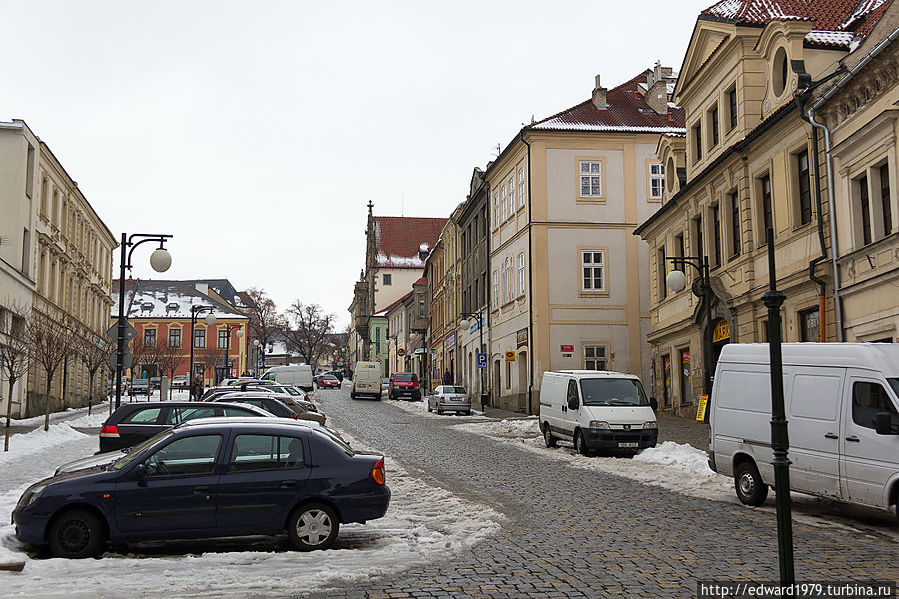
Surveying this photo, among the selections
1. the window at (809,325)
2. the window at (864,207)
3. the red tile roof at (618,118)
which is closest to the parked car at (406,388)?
the red tile roof at (618,118)

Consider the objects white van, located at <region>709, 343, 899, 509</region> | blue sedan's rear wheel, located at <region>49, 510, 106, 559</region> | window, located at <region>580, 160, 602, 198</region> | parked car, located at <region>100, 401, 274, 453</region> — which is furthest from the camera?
window, located at <region>580, 160, 602, 198</region>

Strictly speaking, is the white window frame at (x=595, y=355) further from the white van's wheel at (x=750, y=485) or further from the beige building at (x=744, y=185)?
the white van's wheel at (x=750, y=485)

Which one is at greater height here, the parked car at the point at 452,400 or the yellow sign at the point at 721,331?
the yellow sign at the point at 721,331

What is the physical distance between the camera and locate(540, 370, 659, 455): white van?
22.2m

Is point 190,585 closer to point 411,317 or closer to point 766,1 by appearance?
point 766,1

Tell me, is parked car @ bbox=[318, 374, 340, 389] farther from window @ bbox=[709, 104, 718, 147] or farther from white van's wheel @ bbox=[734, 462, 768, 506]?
white van's wheel @ bbox=[734, 462, 768, 506]

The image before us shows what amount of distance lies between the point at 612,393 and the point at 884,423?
12.4 m

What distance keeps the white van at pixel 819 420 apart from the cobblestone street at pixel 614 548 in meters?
0.67

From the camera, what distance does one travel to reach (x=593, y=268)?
43406 millimetres

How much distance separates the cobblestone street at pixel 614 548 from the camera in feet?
27.7

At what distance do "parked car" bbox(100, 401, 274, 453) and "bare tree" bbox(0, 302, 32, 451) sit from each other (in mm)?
12883

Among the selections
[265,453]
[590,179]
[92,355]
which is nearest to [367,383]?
[92,355]

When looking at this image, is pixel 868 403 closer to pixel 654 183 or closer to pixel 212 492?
pixel 212 492

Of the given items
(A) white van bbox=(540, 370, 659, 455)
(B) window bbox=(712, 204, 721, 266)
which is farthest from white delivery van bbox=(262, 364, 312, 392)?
(A) white van bbox=(540, 370, 659, 455)
